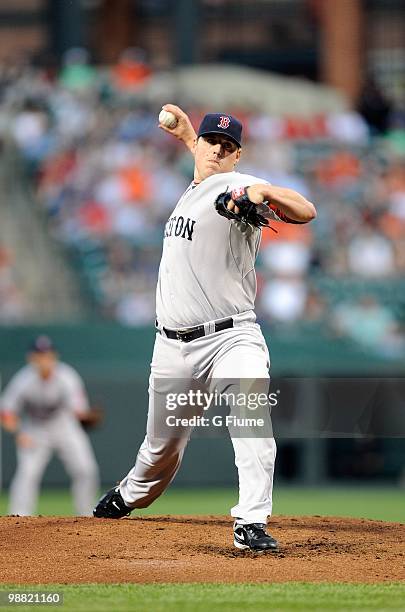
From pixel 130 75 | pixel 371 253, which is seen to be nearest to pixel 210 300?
pixel 371 253

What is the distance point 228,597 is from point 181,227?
73.8 inches

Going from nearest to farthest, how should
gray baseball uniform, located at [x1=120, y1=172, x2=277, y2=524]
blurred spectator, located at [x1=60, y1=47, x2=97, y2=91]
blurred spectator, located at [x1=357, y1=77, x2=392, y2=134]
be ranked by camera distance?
gray baseball uniform, located at [x1=120, y1=172, x2=277, y2=524] < blurred spectator, located at [x1=60, y1=47, x2=97, y2=91] < blurred spectator, located at [x1=357, y1=77, x2=392, y2=134]

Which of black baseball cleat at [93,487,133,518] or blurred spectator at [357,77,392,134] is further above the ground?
blurred spectator at [357,77,392,134]

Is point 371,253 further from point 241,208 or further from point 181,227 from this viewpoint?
point 241,208

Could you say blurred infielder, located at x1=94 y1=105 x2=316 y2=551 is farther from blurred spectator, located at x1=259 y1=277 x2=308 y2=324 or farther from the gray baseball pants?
blurred spectator, located at x1=259 y1=277 x2=308 y2=324

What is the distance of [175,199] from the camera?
15.6 meters

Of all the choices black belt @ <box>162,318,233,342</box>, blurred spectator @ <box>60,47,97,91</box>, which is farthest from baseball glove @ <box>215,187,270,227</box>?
blurred spectator @ <box>60,47,97,91</box>

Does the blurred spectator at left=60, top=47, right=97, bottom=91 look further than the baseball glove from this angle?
Yes

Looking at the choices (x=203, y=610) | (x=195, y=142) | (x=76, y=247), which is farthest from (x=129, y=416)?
(x=203, y=610)

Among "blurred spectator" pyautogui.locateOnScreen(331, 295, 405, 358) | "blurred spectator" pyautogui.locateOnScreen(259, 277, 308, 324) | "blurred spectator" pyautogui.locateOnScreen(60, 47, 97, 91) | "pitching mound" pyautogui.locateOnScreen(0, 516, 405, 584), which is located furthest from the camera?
"blurred spectator" pyautogui.locateOnScreen(60, 47, 97, 91)

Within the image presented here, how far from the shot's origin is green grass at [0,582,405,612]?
5.20m

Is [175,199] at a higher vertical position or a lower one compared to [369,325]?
higher

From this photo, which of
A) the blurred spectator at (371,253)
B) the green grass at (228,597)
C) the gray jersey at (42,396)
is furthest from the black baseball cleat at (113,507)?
the blurred spectator at (371,253)

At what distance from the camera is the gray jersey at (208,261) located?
6195mm
